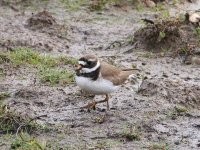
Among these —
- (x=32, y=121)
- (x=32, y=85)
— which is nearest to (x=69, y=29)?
(x=32, y=85)

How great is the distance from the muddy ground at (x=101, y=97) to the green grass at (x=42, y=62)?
0.54 ft

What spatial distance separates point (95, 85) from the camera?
297 inches

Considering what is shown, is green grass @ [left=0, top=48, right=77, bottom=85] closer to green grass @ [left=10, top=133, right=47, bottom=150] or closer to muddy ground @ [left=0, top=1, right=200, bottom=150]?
muddy ground @ [left=0, top=1, right=200, bottom=150]

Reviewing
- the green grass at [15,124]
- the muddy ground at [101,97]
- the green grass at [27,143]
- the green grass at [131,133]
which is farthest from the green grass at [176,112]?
the green grass at [27,143]

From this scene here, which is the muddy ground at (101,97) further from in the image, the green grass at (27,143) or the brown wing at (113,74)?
the brown wing at (113,74)

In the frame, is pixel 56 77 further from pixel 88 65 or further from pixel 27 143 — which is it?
pixel 27 143

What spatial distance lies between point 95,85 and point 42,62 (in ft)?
7.88

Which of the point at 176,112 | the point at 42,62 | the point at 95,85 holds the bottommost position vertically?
the point at 42,62

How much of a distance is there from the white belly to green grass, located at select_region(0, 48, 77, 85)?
1.47m

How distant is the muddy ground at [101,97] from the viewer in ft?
23.6

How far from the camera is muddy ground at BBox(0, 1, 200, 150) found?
7.21m

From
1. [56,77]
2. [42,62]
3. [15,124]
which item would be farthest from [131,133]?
[42,62]

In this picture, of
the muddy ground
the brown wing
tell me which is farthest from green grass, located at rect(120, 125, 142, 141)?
the brown wing

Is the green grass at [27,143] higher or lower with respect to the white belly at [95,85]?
lower
